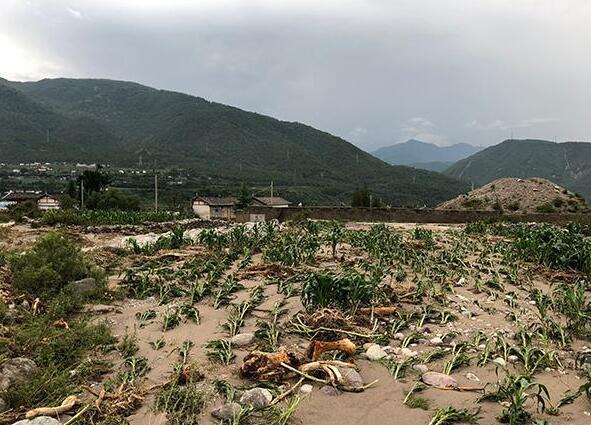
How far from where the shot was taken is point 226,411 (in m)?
4.49

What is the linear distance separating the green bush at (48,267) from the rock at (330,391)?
16.7 feet

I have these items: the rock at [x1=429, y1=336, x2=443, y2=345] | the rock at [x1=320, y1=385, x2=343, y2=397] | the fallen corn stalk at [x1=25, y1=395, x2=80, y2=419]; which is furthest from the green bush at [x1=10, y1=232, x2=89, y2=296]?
the rock at [x1=429, y1=336, x2=443, y2=345]

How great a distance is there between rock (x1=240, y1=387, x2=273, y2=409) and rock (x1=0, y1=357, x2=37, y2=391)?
2221mm

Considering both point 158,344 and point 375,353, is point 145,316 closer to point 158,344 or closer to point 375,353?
point 158,344

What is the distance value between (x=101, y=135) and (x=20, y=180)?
58.2 metres

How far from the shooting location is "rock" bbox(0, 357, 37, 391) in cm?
479

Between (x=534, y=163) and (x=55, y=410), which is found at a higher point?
(x=534, y=163)

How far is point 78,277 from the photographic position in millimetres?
8820

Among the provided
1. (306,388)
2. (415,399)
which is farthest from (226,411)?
(415,399)

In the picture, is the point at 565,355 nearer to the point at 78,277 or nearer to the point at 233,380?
the point at 233,380

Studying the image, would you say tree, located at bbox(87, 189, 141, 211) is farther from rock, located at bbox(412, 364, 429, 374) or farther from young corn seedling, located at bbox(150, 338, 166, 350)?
rock, located at bbox(412, 364, 429, 374)

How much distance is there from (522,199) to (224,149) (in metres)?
104

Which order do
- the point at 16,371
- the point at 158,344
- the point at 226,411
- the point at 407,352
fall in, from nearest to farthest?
the point at 226,411 → the point at 16,371 → the point at 407,352 → the point at 158,344

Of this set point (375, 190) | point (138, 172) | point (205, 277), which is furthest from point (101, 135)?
point (205, 277)
